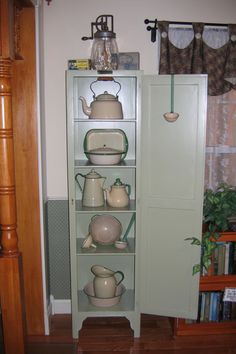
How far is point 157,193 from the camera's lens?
2367 mm

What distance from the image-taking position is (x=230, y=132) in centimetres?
274

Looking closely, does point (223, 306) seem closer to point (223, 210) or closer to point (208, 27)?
point (223, 210)

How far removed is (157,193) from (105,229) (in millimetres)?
452

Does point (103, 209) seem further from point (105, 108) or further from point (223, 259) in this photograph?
point (223, 259)

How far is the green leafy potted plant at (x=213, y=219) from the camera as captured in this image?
2361 mm

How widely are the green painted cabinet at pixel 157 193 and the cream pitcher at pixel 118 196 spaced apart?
0.04 meters

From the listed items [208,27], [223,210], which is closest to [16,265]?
[223,210]

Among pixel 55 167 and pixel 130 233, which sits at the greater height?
pixel 55 167

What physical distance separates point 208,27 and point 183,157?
1.05m

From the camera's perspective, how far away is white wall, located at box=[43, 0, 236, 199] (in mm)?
2521

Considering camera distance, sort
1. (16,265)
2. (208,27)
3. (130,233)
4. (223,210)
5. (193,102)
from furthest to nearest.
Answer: (130,233) → (208,27) → (223,210) → (193,102) → (16,265)

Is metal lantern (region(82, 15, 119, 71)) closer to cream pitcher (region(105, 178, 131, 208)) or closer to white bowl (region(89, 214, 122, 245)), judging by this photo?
cream pitcher (region(105, 178, 131, 208))

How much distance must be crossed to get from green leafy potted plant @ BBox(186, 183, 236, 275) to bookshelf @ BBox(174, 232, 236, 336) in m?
0.12

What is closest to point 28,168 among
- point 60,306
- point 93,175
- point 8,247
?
point 93,175
